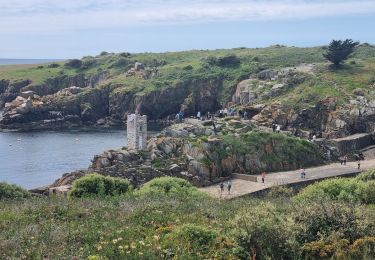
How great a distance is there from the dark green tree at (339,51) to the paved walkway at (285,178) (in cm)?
4008

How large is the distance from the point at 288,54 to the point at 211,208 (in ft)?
335

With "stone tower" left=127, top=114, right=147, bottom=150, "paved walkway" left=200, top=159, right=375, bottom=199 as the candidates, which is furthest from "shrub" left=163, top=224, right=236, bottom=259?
"stone tower" left=127, top=114, right=147, bottom=150

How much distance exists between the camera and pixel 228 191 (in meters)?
41.9

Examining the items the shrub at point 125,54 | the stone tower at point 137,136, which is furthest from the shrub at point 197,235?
the shrub at point 125,54

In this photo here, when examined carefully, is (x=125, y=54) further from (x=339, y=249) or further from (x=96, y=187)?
(x=339, y=249)

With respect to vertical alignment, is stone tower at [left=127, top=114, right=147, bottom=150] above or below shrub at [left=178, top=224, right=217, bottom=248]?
below

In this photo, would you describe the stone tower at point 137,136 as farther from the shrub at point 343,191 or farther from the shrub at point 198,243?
the shrub at point 198,243

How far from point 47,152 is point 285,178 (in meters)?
38.4

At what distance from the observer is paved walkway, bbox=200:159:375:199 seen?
42375 mm

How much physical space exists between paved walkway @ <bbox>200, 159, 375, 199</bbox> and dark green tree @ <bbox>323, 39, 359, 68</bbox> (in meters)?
40.1

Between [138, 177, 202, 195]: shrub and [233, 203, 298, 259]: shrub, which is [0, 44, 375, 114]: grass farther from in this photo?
[233, 203, 298, 259]: shrub

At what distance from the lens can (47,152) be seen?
7531cm

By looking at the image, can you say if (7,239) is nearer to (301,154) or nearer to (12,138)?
(301,154)

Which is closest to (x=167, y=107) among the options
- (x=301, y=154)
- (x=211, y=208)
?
(x=301, y=154)
